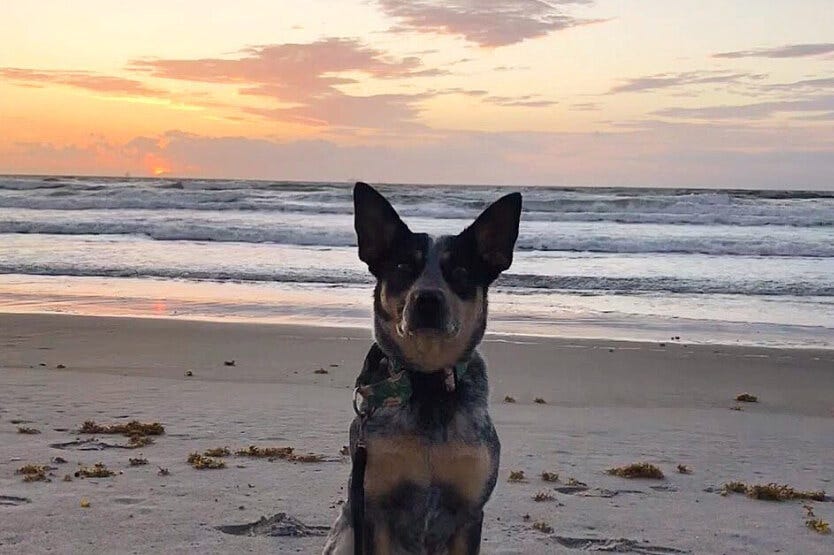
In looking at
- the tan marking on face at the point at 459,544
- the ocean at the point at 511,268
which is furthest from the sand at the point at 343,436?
the ocean at the point at 511,268

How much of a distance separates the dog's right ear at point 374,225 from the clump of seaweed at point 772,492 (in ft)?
9.34

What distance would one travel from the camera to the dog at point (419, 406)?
10.7ft

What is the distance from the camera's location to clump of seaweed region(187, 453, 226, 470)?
18.0 ft

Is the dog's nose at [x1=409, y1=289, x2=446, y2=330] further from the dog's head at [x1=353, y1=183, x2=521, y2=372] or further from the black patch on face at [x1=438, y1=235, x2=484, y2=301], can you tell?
the black patch on face at [x1=438, y1=235, x2=484, y2=301]

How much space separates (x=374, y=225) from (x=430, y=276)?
13.1 inches

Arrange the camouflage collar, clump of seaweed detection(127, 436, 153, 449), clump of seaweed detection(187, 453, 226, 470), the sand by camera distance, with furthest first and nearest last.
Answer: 1. clump of seaweed detection(127, 436, 153, 449)
2. clump of seaweed detection(187, 453, 226, 470)
3. the sand
4. the camouflage collar

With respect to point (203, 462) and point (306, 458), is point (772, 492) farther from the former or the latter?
point (203, 462)

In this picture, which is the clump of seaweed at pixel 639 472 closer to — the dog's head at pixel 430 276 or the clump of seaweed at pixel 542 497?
the clump of seaweed at pixel 542 497


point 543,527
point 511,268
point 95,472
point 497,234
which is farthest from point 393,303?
point 511,268

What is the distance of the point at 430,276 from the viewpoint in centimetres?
345

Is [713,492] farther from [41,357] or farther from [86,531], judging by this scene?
[41,357]

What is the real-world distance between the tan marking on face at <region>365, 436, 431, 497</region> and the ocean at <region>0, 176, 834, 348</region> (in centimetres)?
857

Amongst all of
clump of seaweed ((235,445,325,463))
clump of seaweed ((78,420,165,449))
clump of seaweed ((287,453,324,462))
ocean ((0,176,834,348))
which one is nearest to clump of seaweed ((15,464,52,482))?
clump of seaweed ((78,420,165,449))

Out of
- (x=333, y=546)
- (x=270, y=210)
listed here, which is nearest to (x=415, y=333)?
(x=333, y=546)
